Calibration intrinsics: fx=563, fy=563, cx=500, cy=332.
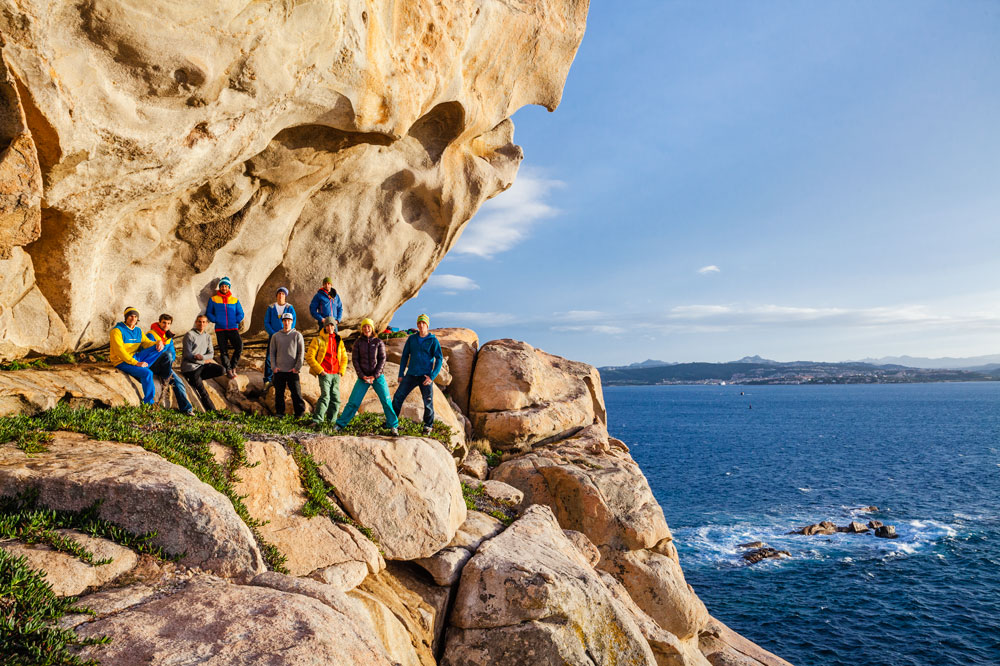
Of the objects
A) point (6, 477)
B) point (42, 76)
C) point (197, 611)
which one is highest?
point (42, 76)

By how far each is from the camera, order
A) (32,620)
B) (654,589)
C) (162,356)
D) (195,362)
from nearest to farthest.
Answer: (32,620) → (162,356) → (195,362) → (654,589)

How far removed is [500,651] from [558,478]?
1044 cm

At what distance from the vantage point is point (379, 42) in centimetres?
1609

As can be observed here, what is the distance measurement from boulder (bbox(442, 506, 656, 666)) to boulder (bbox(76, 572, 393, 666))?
383 cm

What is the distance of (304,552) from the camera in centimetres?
967

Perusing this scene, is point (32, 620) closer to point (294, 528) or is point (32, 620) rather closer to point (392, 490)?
point (294, 528)

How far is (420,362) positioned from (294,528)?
19.8ft

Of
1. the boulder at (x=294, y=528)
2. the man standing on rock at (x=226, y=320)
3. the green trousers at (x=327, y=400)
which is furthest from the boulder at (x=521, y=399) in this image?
the boulder at (x=294, y=528)

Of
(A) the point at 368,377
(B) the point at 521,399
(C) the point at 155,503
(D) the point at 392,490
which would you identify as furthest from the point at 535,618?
(B) the point at 521,399

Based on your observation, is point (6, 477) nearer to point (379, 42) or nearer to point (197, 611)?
point (197, 611)

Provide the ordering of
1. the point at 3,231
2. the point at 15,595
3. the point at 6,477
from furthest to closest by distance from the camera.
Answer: the point at 3,231 < the point at 6,477 < the point at 15,595

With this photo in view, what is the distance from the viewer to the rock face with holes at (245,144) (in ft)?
36.0

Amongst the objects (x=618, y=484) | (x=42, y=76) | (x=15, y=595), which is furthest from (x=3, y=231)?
(x=618, y=484)

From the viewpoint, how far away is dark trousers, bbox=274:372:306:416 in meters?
15.2
